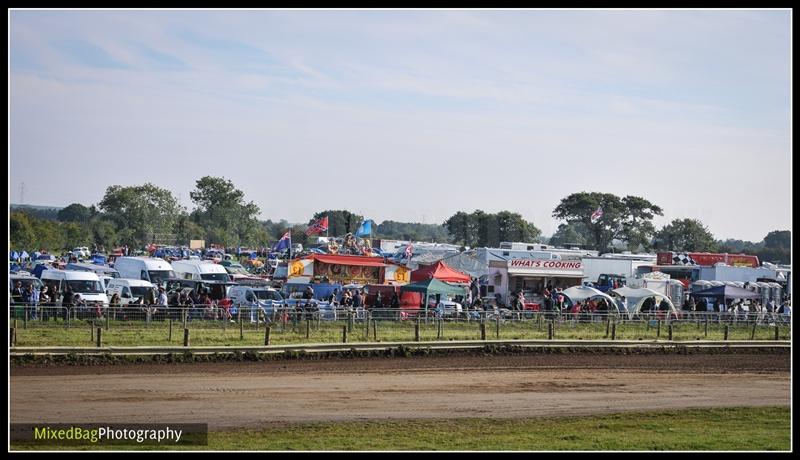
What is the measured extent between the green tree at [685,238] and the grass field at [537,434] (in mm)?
102503

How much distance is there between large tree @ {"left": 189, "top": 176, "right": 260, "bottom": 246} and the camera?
134500 mm

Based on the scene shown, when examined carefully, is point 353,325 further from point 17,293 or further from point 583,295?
point 17,293

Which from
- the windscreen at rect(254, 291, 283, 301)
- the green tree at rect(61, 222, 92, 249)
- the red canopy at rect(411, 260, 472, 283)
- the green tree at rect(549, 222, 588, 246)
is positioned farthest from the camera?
the green tree at rect(549, 222, 588, 246)

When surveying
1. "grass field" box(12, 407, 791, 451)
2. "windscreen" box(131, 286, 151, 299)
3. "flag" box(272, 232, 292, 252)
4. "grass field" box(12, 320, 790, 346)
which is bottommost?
"grass field" box(12, 407, 791, 451)

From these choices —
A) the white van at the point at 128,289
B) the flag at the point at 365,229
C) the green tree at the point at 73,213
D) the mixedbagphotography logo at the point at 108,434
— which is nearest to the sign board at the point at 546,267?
the white van at the point at 128,289

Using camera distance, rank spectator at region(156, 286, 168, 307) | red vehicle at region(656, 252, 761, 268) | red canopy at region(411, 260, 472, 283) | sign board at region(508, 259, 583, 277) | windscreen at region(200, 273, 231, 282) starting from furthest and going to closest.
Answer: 1. red vehicle at region(656, 252, 761, 268)
2. sign board at region(508, 259, 583, 277)
3. windscreen at region(200, 273, 231, 282)
4. red canopy at region(411, 260, 472, 283)
5. spectator at region(156, 286, 168, 307)

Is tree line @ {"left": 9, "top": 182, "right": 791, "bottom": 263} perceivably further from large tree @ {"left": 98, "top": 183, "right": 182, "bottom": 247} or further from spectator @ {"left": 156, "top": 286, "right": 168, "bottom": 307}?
spectator @ {"left": 156, "top": 286, "right": 168, "bottom": 307}

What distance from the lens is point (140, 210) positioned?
114750mm

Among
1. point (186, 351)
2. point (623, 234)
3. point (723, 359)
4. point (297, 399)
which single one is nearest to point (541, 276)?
point (723, 359)

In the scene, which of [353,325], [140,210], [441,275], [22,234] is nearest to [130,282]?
[353,325]

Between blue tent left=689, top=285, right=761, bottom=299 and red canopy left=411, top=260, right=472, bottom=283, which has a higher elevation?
red canopy left=411, top=260, right=472, bottom=283

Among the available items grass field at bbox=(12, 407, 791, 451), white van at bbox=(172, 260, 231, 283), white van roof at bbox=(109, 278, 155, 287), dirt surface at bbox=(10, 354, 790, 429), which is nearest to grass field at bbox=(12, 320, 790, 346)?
dirt surface at bbox=(10, 354, 790, 429)

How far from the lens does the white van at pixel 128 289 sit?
4672 centimetres

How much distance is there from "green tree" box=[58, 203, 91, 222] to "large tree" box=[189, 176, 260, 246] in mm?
14553
